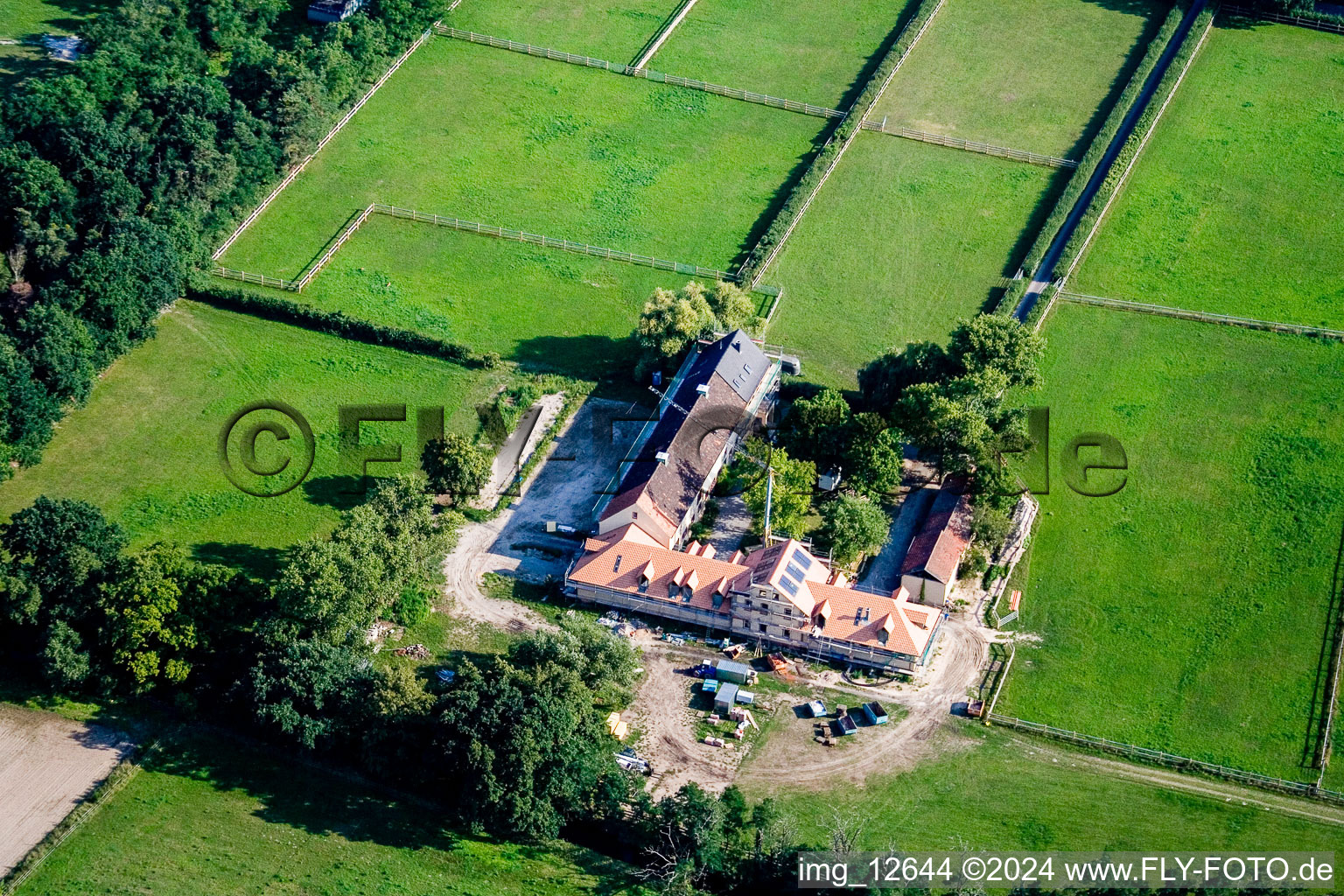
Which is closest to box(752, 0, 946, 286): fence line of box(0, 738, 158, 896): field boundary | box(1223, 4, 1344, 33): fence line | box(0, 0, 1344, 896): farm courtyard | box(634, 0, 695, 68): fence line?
box(0, 0, 1344, 896): farm courtyard

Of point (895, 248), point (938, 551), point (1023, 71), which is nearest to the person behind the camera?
point (938, 551)

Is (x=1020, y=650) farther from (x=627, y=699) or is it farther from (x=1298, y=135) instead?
(x=1298, y=135)

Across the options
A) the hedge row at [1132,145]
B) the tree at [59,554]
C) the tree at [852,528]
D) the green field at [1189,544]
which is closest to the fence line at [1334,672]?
the green field at [1189,544]

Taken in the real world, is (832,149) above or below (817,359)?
above

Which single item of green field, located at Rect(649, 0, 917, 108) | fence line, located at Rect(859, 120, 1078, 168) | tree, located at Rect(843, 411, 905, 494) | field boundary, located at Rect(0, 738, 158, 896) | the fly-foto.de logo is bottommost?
field boundary, located at Rect(0, 738, 158, 896)

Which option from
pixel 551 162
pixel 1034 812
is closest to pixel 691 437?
pixel 1034 812

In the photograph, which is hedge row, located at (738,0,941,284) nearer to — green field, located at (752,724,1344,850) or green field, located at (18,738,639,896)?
green field, located at (752,724,1344,850)

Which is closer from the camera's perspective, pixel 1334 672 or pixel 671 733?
pixel 671 733

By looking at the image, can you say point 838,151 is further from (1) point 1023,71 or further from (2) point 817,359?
(2) point 817,359
